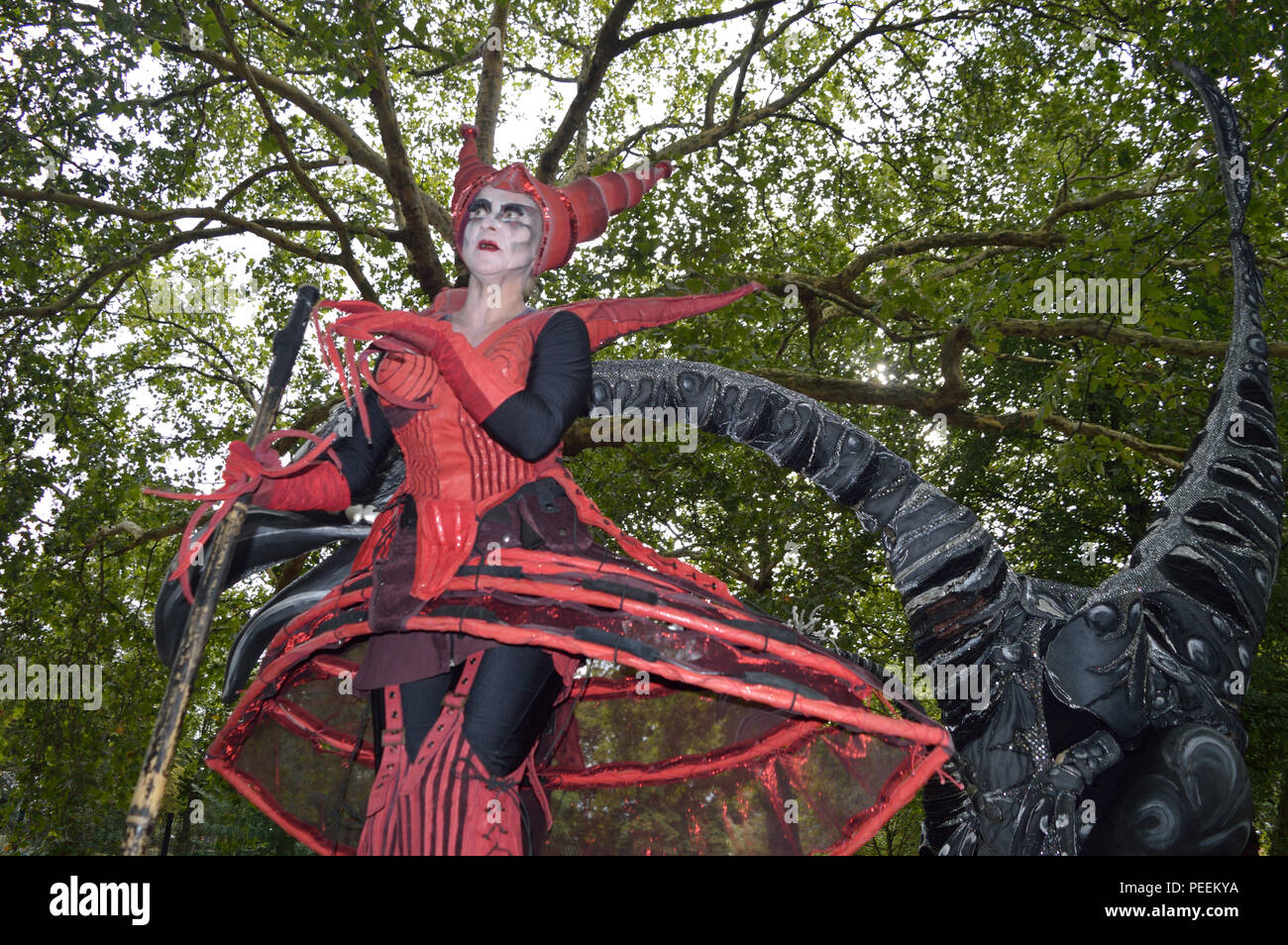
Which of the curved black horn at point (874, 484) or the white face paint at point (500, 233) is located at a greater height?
the white face paint at point (500, 233)

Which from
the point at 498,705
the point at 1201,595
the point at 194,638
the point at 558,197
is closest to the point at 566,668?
the point at 498,705

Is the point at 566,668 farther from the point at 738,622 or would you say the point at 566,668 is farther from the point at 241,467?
the point at 241,467

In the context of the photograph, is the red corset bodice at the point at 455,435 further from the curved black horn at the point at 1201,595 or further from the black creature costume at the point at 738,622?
the curved black horn at the point at 1201,595

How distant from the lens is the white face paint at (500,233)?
281cm

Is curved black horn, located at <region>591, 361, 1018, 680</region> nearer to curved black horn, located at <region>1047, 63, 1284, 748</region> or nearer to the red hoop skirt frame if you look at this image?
curved black horn, located at <region>1047, 63, 1284, 748</region>

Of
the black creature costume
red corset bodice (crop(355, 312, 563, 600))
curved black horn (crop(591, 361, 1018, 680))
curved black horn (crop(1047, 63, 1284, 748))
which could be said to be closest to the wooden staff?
the black creature costume

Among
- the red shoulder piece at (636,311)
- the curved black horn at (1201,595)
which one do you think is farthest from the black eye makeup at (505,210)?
the curved black horn at (1201,595)

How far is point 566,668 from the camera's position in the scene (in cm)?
254

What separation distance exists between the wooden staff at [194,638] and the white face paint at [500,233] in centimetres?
62

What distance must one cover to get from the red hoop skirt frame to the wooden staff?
382 mm

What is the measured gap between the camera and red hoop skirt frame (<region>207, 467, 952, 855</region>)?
2.07 m

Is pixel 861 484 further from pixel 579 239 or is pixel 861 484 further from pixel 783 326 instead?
pixel 783 326

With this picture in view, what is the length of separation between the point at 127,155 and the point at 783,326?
6207mm

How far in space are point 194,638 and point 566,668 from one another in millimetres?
1007
